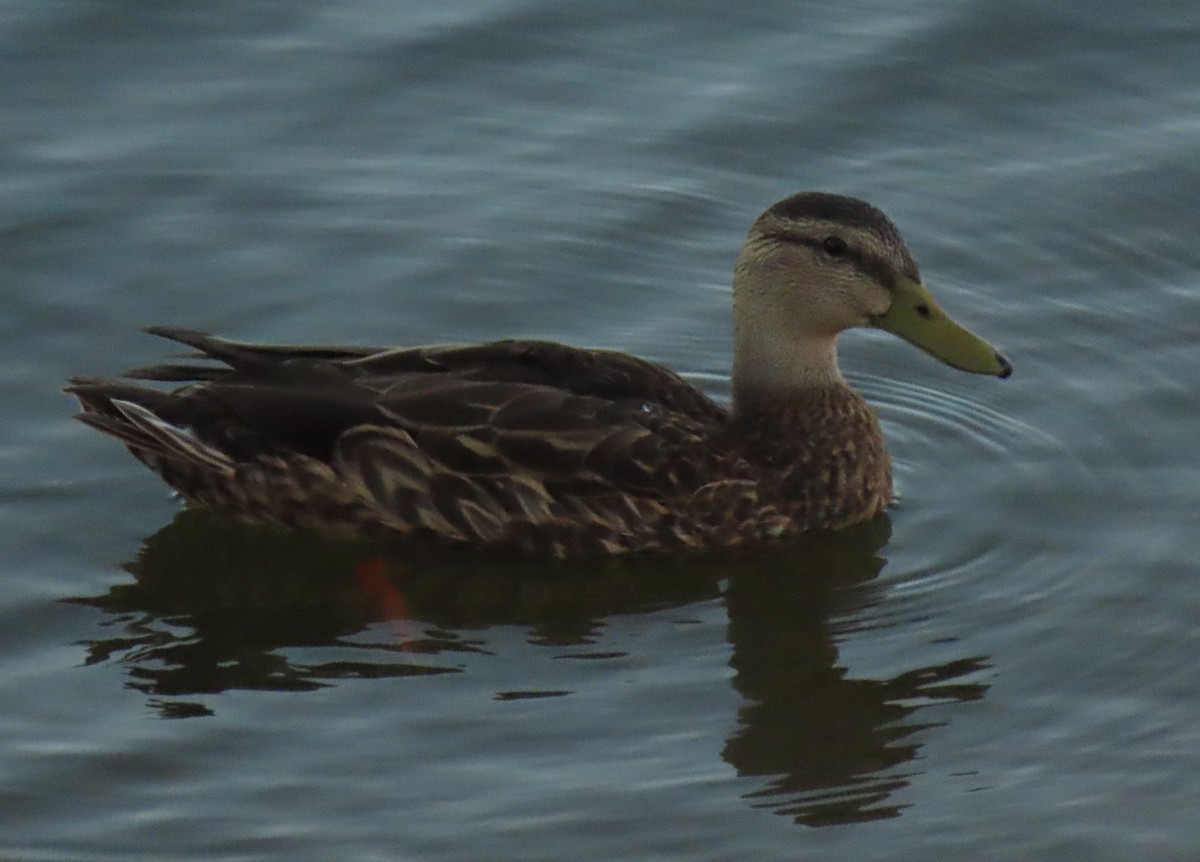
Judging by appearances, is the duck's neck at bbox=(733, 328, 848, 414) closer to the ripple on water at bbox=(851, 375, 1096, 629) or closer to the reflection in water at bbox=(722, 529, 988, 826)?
the ripple on water at bbox=(851, 375, 1096, 629)

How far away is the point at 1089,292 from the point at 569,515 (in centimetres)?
307

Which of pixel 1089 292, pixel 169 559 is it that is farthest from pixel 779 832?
pixel 1089 292

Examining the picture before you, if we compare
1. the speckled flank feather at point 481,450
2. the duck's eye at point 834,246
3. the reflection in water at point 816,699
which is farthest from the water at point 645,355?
the duck's eye at point 834,246

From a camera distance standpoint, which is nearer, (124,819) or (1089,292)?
(124,819)

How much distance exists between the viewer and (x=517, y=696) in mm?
9016

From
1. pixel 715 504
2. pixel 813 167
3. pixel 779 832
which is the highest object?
pixel 813 167

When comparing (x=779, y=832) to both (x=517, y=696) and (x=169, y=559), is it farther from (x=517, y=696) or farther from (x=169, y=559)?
(x=169, y=559)

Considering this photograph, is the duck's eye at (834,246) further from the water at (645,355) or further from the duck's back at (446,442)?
the water at (645,355)

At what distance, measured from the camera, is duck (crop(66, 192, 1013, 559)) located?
33.2ft

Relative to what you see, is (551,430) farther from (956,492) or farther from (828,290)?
(956,492)

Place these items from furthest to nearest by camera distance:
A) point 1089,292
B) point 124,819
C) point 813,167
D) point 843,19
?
1. point 843,19
2. point 813,167
3. point 1089,292
4. point 124,819

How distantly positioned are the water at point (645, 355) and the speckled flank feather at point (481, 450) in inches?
6.6

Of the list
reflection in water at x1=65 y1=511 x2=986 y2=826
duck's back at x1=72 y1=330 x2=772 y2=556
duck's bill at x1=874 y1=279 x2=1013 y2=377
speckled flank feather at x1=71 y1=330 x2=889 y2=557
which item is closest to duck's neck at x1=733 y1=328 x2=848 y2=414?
speckled flank feather at x1=71 y1=330 x2=889 y2=557

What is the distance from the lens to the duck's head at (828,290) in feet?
33.7
